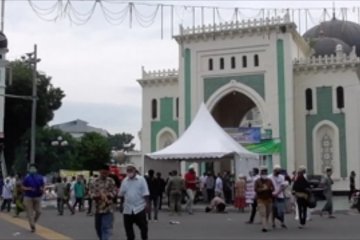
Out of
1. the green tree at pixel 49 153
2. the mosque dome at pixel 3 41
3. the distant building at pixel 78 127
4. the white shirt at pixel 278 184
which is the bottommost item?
the white shirt at pixel 278 184

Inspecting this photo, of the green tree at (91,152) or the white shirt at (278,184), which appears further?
the green tree at (91,152)

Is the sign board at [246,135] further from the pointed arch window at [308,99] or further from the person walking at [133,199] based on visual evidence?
the person walking at [133,199]

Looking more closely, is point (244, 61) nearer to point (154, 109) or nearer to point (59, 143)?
point (154, 109)

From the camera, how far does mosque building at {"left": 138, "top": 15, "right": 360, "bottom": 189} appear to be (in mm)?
45000

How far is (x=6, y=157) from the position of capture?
58250 millimetres

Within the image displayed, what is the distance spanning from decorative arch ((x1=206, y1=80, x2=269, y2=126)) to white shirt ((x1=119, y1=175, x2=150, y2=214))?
35888 mm

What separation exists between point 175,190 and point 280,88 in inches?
1006

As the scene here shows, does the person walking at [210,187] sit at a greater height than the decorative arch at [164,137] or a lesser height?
lesser

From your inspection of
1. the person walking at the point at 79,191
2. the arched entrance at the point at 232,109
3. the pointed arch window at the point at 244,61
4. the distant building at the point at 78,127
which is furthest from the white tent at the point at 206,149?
the distant building at the point at 78,127

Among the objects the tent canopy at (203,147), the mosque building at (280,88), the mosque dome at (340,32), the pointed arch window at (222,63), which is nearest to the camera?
the tent canopy at (203,147)

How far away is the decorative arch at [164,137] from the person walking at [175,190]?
2827cm

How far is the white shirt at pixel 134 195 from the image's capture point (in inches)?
432

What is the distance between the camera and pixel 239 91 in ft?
156

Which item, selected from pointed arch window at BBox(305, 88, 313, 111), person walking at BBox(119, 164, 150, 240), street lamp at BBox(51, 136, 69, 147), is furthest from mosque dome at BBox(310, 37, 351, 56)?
person walking at BBox(119, 164, 150, 240)
